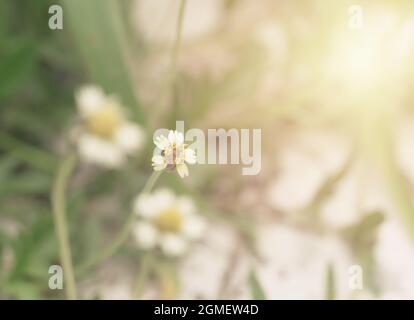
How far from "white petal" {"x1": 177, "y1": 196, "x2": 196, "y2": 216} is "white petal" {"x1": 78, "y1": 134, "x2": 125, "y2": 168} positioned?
0.14 feet

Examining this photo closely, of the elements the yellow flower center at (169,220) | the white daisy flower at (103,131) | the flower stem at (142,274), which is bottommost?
the flower stem at (142,274)

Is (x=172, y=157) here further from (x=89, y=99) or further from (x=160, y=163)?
(x=89, y=99)

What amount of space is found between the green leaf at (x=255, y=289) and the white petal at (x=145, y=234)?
6 centimetres

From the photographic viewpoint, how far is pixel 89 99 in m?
0.45

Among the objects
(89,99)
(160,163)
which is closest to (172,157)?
(160,163)

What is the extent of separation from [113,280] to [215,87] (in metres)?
0.13

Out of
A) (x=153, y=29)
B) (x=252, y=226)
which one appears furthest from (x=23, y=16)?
(x=252, y=226)

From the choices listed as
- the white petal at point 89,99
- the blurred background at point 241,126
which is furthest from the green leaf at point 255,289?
the white petal at point 89,99

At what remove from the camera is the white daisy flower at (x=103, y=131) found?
425 millimetres

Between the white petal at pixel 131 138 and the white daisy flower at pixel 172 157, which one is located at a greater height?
the white petal at pixel 131 138

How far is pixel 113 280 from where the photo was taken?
1.43ft

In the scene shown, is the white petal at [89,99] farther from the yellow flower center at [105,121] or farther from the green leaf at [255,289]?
the green leaf at [255,289]

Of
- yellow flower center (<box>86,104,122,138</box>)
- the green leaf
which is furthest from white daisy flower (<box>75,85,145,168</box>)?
the green leaf

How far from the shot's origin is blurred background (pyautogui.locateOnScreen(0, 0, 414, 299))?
1.46ft
